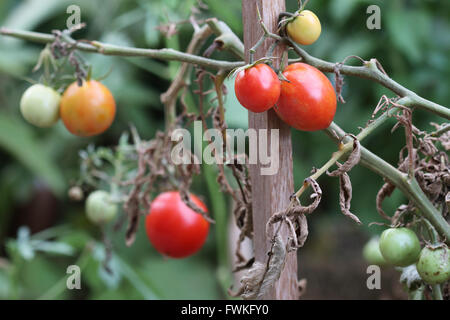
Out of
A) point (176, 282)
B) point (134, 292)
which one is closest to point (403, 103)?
point (134, 292)

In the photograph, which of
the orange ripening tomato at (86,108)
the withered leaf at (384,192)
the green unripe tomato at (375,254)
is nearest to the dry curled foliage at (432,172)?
the withered leaf at (384,192)

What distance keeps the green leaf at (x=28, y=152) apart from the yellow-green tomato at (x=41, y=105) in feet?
3.20

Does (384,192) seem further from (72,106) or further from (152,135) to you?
(152,135)

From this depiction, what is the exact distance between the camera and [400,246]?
0.40 metres

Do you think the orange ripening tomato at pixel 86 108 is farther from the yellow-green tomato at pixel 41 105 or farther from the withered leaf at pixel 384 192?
the withered leaf at pixel 384 192

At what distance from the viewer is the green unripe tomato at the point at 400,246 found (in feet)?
1.30

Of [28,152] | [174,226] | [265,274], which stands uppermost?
[28,152]

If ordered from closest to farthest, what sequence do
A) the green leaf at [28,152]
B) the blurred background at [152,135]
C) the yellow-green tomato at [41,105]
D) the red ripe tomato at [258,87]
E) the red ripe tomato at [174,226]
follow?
the red ripe tomato at [258,87], the yellow-green tomato at [41,105], the red ripe tomato at [174,226], the blurred background at [152,135], the green leaf at [28,152]

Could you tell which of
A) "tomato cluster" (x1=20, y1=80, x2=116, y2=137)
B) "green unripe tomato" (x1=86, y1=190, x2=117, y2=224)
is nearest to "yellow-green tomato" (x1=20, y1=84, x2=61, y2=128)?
"tomato cluster" (x1=20, y1=80, x2=116, y2=137)

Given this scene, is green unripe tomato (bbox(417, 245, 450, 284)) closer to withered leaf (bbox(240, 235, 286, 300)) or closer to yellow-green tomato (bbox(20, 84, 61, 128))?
withered leaf (bbox(240, 235, 286, 300))

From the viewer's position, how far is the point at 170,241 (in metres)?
0.62

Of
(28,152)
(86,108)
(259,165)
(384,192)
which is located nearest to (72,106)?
(86,108)

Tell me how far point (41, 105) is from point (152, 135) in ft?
3.53

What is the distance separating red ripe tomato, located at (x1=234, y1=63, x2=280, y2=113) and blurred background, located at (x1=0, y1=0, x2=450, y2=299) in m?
0.46
